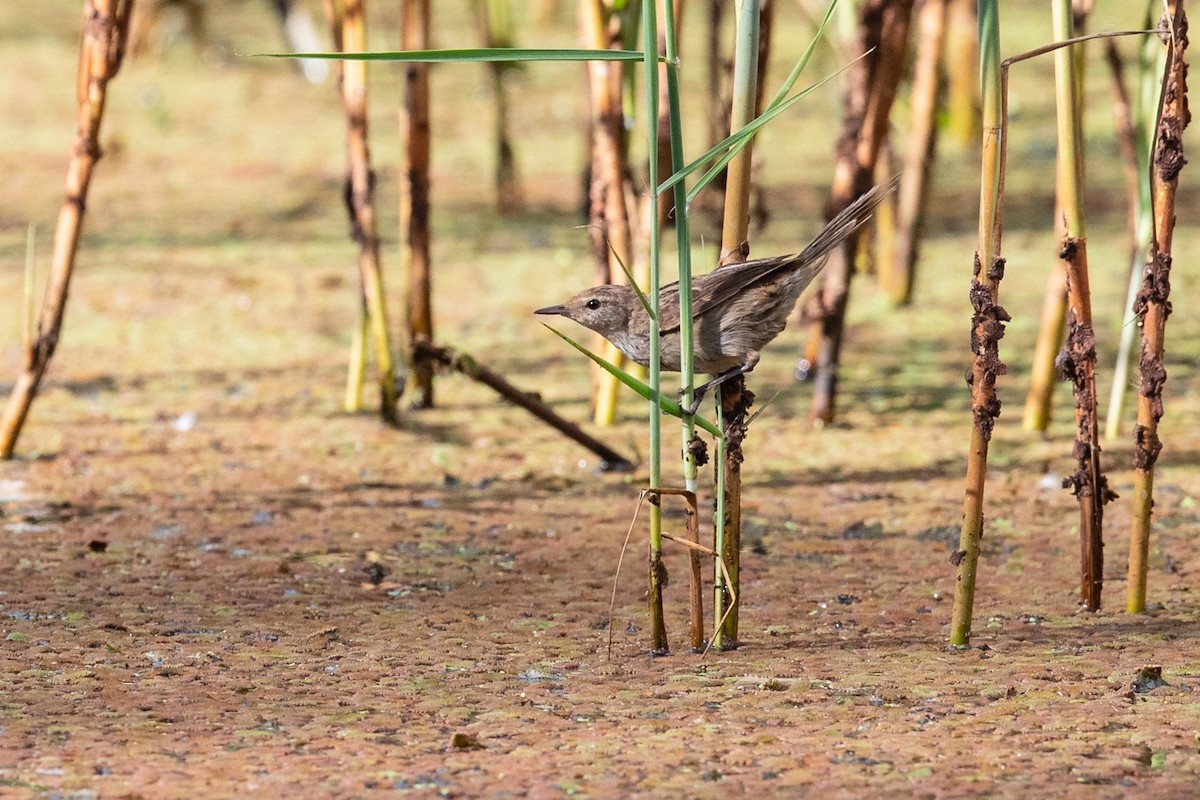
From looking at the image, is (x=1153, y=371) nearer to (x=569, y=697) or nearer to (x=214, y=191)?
(x=569, y=697)

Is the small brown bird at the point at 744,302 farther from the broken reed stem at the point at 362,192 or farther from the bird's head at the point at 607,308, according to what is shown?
the broken reed stem at the point at 362,192

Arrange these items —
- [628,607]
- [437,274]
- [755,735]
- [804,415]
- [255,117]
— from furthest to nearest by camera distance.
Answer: [255,117] < [437,274] < [804,415] < [628,607] < [755,735]

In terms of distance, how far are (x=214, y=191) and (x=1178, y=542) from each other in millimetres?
4410

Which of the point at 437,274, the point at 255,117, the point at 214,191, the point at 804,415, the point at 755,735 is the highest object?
the point at 255,117

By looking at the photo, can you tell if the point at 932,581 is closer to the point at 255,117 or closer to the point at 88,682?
the point at 88,682

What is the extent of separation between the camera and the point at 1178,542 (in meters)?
3.04

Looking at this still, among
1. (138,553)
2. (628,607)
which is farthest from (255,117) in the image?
(628,607)

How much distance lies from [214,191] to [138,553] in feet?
12.2

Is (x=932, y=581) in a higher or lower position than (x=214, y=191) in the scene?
lower

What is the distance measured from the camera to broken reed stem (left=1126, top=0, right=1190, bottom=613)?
2.28 metres

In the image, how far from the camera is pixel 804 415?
4078 mm

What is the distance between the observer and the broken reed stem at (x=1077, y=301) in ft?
7.52

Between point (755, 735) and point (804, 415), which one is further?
point (804, 415)

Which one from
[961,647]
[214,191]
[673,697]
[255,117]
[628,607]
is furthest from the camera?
[255,117]
